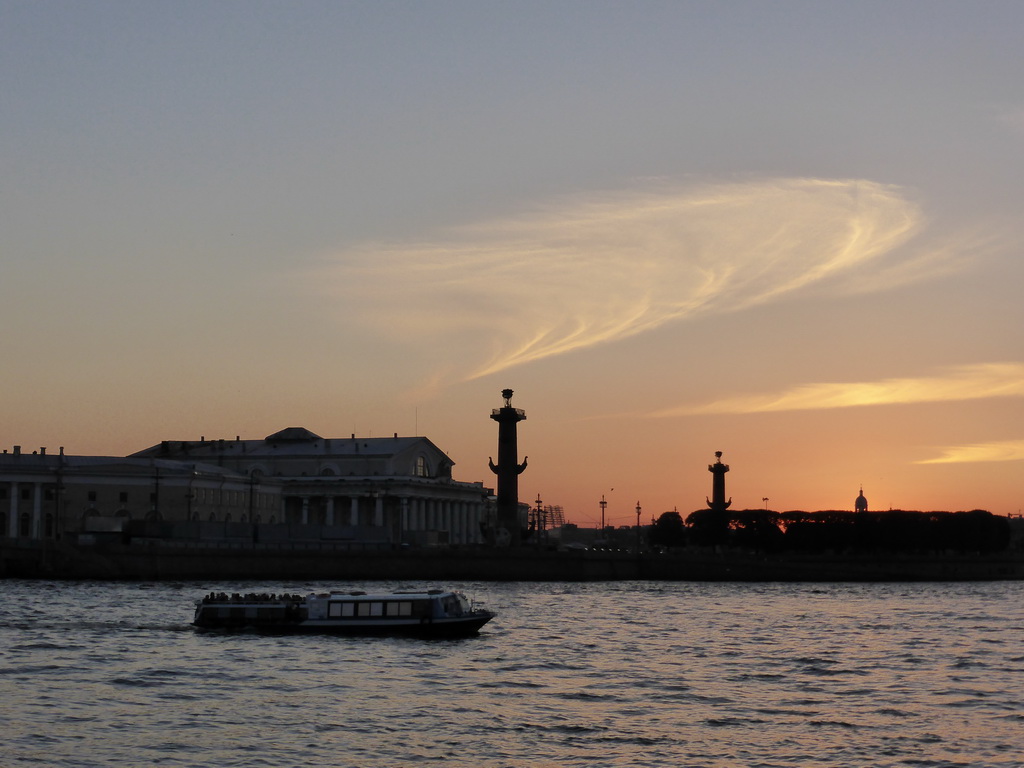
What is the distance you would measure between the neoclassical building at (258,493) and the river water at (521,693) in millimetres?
47973

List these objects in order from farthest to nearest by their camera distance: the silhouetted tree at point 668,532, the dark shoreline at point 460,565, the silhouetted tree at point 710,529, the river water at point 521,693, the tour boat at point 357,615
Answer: the silhouetted tree at point 668,532, the silhouetted tree at point 710,529, the dark shoreline at point 460,565, the tour boat at point 357,615, the river water at point 521,693

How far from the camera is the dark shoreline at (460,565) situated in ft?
292

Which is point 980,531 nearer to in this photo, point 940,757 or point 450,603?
point 450,603

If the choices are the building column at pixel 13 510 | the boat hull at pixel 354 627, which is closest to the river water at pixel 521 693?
the boat hull at pixel 354 627

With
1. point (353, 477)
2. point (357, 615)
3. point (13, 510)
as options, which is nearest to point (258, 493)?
point (353, 477)

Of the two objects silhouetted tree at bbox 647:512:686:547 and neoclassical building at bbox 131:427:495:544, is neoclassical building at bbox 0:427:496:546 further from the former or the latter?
silhouetted tree at bbox 647:512:686:547

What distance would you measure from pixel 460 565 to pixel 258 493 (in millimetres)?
39045

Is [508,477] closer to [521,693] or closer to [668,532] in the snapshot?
[668,532]

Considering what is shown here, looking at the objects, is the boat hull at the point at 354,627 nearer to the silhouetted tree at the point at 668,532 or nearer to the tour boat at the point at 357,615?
the tour boat at the point at 357,615

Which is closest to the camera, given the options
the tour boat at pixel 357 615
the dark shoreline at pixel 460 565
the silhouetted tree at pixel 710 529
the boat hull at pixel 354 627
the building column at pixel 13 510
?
the boat hull at pixel 354 627

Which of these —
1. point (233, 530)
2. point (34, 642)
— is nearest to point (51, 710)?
point (34, 642)

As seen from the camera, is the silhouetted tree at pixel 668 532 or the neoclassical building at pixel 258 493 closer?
the neoclassical building at pixel 258 493

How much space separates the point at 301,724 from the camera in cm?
3322

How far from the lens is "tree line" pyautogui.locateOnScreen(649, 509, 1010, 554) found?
427 ft
